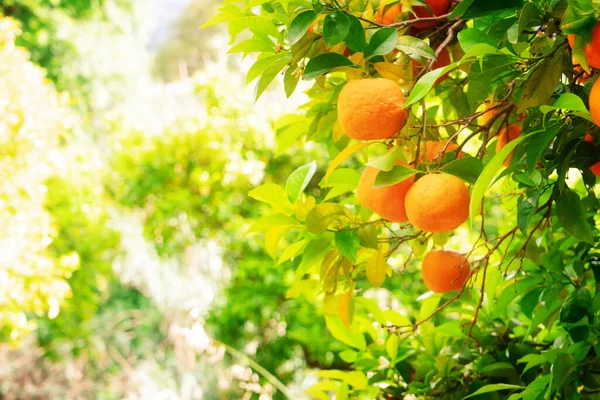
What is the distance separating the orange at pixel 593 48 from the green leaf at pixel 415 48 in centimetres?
9

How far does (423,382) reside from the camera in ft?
2.17

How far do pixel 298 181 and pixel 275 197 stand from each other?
25mm

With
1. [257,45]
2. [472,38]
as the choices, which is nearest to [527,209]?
[472,38]

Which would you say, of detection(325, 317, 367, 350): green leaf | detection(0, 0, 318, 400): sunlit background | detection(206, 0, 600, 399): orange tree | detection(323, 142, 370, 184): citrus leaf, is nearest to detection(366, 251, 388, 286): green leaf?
detection(206, 0, 600, 399): orange tree

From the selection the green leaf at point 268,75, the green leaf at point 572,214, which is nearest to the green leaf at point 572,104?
the green leaf at point 572,214

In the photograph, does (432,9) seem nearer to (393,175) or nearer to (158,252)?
(393,175)

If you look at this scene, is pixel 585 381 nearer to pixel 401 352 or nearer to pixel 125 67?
pixel 401 352

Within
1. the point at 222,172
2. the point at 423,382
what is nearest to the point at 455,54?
the point at 423,382

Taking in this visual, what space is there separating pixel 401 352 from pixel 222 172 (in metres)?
1.87

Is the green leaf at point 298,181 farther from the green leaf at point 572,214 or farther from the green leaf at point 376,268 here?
the green leaf at point 572,214

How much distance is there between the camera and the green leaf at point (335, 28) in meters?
0.38

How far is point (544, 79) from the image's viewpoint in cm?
37

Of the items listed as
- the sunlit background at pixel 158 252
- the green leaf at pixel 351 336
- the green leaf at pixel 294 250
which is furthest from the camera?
the sunlit background at pixel 158 252

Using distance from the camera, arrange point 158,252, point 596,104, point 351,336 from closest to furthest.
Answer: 1. point 596,104
2. point 351,336
3. point 158,252
